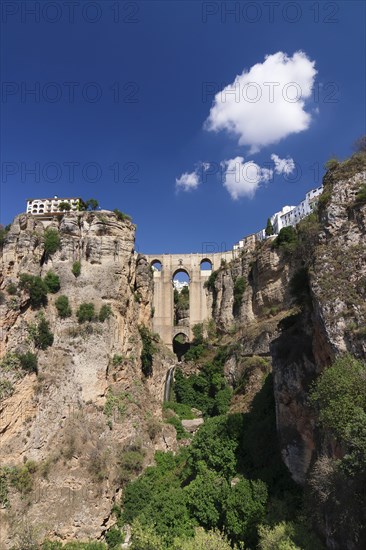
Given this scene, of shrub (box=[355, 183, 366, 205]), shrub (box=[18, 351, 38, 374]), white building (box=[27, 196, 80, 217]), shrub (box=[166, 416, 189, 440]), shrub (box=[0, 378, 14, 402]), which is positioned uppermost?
white building (box=[27, 196, 80, 217])

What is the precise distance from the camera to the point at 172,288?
51938 millimetres

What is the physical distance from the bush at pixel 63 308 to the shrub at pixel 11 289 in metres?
3.21

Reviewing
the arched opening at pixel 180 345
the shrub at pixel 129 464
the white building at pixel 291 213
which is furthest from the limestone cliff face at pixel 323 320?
the white building at pixel 291 213

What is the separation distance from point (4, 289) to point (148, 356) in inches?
554

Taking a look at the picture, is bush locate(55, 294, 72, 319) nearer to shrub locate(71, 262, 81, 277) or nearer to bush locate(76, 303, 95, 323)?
bush locate(76, 303, 95, 323)

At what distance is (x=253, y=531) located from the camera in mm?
18125

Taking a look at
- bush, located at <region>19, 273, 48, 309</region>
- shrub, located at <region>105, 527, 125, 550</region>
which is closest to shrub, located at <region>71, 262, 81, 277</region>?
bush, located at <region>19, 273, 48, 309</region>

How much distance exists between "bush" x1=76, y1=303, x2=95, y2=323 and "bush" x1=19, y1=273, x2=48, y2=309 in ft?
9.54

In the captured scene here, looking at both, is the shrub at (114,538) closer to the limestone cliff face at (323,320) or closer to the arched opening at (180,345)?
the limestone cliff face at (323,320)

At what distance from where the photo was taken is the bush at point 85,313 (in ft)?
94.7

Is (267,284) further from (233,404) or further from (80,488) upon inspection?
(80,488)

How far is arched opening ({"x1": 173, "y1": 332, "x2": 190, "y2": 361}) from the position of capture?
51.1m

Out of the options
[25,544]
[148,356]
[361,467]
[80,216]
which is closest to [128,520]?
[25,544]

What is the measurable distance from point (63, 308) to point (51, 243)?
5800 mm
